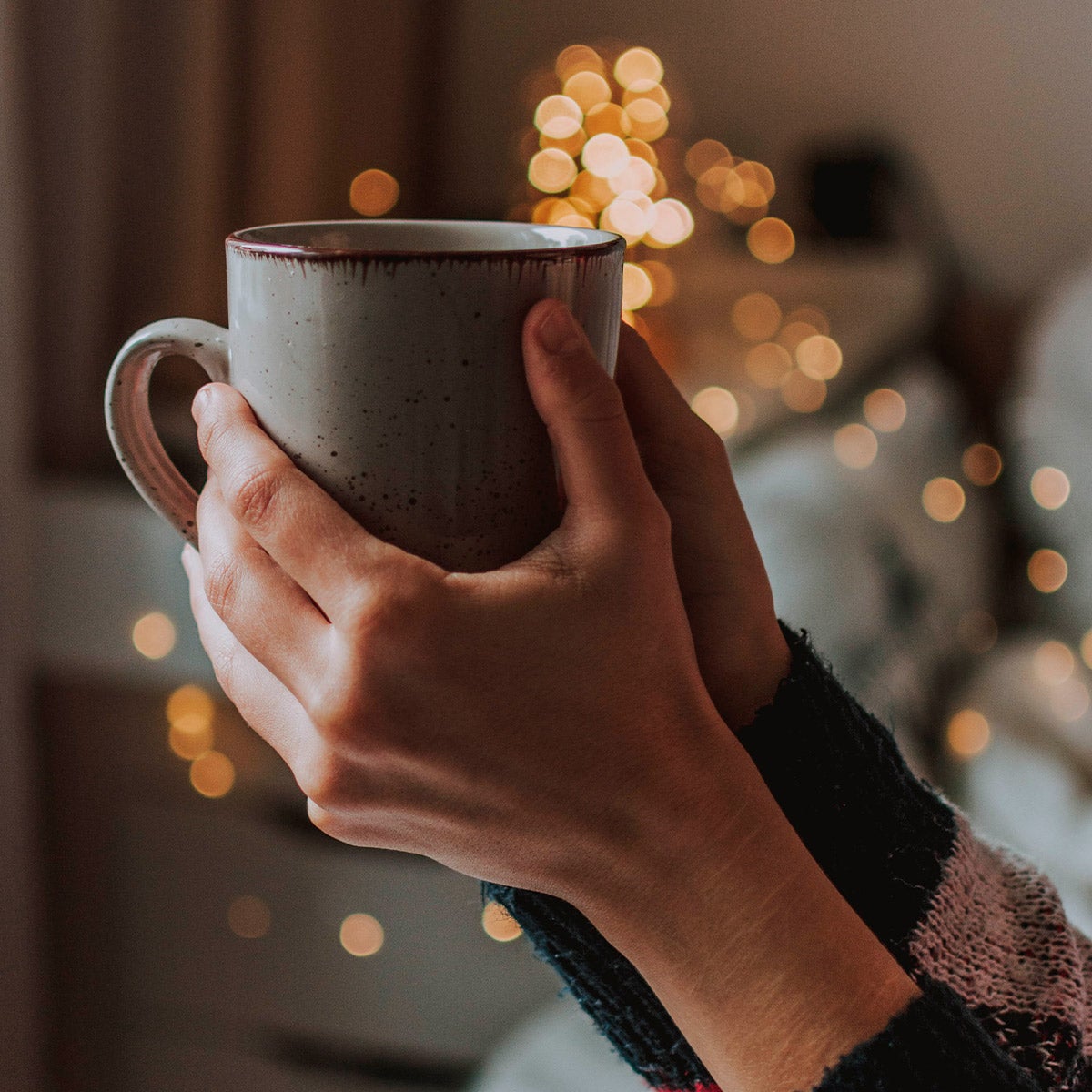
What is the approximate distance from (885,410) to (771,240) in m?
0.76

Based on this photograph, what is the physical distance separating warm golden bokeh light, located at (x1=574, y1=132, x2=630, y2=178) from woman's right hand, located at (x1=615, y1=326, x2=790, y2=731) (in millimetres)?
1220

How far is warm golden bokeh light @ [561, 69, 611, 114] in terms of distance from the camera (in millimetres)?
1771

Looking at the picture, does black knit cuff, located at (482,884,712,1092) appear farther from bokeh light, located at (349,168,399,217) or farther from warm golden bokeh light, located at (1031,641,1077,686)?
bokeh light, located at (349,168,399,217)

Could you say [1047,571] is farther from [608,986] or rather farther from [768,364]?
[608,986]

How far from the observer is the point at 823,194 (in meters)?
2.12

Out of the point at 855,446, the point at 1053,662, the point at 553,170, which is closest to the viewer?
the point at 855,446

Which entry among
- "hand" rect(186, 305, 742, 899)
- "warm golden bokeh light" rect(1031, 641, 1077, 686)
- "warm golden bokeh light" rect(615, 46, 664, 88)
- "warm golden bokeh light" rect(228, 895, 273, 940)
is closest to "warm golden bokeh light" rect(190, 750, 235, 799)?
"warm golden bokeh light" rect(228, 895, 273, 940)

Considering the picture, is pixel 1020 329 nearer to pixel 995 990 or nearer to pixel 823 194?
pixel 823 194

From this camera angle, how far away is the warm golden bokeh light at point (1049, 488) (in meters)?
1.56

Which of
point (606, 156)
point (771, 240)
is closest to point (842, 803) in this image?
point (606, 156)

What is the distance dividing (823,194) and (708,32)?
400 millimetres

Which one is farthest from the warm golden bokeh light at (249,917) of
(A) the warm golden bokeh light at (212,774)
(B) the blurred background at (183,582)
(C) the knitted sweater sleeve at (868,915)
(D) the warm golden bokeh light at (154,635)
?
(C) the knitted sweater sleeve at (868,915)

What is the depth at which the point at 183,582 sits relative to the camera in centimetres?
106

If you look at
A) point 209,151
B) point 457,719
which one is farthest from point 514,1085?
point 209,151
